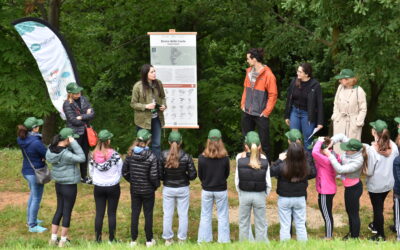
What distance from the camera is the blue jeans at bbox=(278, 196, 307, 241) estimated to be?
25.3 ft

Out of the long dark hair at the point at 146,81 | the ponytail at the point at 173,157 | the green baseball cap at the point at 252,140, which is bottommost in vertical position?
the ponytail at the point at 173,157

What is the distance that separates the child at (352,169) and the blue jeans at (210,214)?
61.4 inches

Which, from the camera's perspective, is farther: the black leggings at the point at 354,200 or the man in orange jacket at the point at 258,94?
the man in orange jacket at the point at 258,94

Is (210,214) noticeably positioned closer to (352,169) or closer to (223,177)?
(223,177)

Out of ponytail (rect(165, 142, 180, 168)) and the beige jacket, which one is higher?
the beige jacket

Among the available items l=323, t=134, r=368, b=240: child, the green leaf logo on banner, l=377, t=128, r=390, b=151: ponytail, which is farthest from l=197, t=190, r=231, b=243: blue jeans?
the green leaf logo on banner

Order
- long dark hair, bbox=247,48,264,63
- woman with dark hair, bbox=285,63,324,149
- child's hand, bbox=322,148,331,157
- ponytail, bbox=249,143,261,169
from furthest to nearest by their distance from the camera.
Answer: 1. long dark hair, bbox=247,48,264,63
2. woman with dark hair, bbox=285,63,324,149
3. child's hand, bbox=322,148,331,157
4. ponytail, bbox=249,143,261,169

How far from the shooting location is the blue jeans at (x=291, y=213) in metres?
7.73

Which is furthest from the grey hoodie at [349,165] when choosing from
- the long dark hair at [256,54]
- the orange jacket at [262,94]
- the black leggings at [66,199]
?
the black leggings at [66,199]

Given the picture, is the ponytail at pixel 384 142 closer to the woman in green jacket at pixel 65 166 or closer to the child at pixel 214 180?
the child at pixel 214 180

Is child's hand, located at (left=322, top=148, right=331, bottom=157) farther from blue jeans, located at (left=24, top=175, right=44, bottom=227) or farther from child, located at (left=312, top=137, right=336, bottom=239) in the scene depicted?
blue jeans, located at (left=24, top=175, right=44, bottom=227)

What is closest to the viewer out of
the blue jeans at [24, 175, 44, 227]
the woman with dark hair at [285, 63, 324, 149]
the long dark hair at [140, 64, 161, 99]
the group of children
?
the group of children

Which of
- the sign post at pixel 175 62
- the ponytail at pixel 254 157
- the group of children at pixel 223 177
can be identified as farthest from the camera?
the sign post at pixel 175 62

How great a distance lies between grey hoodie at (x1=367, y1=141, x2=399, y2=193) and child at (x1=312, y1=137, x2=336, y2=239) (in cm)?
57
